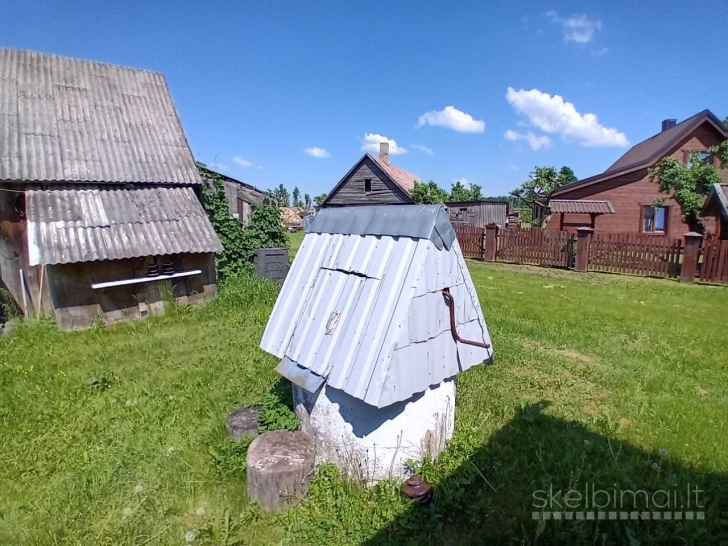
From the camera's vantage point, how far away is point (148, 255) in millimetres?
8055

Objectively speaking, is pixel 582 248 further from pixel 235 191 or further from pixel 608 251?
pixel 235 191

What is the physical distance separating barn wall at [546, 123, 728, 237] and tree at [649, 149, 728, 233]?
2.07ft

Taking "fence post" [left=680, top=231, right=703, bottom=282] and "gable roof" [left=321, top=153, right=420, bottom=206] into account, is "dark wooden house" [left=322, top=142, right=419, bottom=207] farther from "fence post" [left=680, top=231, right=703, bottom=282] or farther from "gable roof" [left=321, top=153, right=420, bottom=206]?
"fence post" [left=680, top=231, right=703, bottom=282]

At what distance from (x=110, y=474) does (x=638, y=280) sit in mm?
13843

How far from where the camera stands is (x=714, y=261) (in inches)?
437

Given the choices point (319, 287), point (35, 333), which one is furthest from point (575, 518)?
point (35, 333)

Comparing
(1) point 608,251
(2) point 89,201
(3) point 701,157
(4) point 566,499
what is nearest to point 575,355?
(4) point 566,499

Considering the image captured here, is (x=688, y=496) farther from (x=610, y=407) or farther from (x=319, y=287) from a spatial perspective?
(x=319, y=287)

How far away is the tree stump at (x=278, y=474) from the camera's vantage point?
3.00m

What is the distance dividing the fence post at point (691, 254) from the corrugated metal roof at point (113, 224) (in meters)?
13.4

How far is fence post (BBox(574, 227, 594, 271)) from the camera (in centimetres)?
1318

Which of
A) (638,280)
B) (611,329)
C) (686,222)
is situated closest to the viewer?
(611,329)

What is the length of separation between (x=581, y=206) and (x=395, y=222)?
66.5 feet

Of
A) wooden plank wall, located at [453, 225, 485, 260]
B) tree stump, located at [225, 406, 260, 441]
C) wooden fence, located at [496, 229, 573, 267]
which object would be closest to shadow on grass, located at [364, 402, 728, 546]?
tree stump, located at [225, 406, 260, 441]
